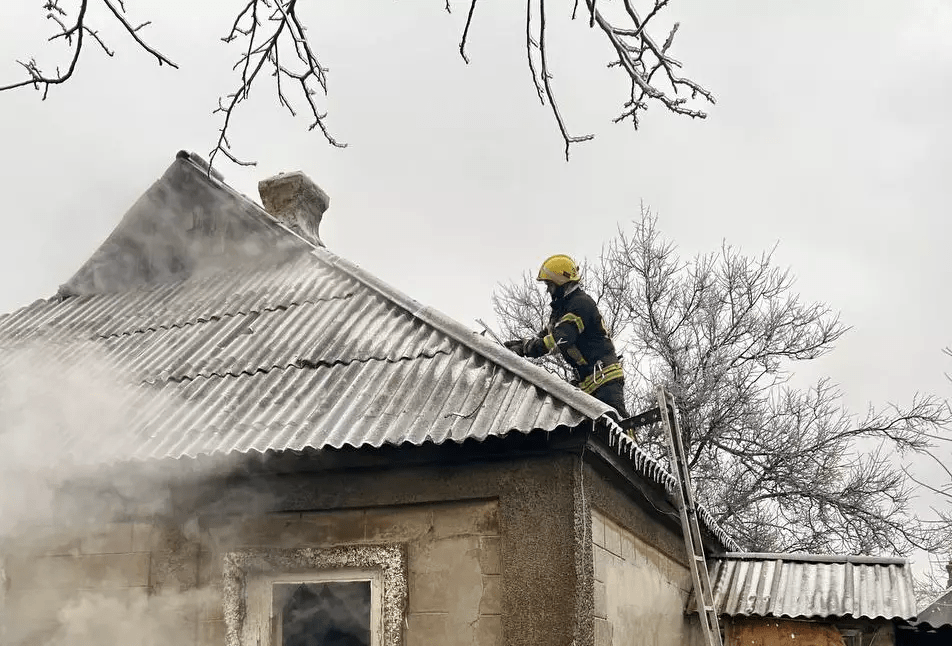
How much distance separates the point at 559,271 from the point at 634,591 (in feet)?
10.1

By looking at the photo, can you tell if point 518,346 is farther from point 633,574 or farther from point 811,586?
point 811,586

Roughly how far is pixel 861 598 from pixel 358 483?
578cm

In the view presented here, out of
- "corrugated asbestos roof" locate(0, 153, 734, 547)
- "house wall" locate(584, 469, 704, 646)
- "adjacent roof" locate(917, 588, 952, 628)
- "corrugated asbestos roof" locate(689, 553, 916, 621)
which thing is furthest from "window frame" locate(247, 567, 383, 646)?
"adjacent roof" locate(917, 588, 952, 628)

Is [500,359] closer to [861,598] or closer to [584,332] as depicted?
[584,332]

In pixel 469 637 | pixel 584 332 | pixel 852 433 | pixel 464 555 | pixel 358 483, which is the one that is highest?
pixel 852 433

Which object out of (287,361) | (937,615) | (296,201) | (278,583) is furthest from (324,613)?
(937,615)

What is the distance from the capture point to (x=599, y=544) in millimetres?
6074

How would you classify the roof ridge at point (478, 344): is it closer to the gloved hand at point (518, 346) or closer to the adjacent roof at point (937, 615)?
the gloved hand at point (518, 346)

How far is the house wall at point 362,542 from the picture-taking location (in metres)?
5.64

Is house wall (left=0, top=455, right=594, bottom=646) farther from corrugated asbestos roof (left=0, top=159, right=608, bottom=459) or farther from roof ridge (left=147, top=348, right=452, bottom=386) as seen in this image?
roof ridge (left=147, top=348, right=452, bottom=386)

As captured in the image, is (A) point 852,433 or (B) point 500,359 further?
(A) point 852,433

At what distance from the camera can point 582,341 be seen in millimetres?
8773

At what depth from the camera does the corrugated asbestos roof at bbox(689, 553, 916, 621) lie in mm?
9188

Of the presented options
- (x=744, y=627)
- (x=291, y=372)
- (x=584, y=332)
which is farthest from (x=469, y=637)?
(x=744, y=627)
